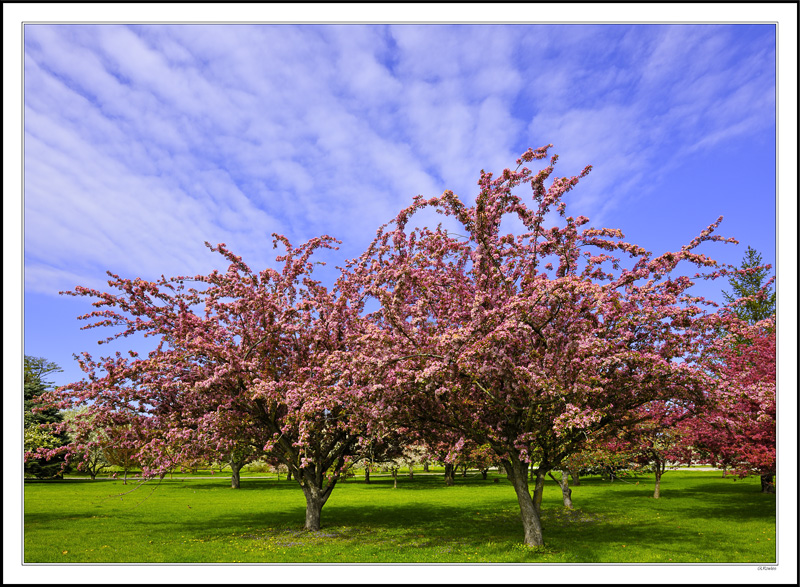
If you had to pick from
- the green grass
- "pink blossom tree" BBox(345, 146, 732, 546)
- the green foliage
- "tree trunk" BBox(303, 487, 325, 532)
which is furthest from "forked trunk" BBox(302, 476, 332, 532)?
the green foliage

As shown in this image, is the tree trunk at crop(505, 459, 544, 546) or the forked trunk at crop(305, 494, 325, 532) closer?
the tree trunk at crop(505, 459, 544, 546)

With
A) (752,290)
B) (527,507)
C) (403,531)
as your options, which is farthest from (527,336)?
(752,290)

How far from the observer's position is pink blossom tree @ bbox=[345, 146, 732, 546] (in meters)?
11.5

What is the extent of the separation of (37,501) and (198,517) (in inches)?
546

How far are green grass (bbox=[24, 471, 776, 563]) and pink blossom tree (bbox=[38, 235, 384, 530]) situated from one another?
2.59 metres

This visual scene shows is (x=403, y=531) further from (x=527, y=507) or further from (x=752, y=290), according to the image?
(x=752, y=290)

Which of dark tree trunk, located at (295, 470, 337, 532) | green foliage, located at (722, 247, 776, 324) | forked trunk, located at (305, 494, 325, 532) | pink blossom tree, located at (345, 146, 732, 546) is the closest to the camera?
pink blossom tree, located at (345, 146, 732, 546)

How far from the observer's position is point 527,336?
12492 mm

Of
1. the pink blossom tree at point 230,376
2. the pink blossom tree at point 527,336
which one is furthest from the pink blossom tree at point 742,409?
the pink blossom tree at point 230,376

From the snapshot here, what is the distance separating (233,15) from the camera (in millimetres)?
9180

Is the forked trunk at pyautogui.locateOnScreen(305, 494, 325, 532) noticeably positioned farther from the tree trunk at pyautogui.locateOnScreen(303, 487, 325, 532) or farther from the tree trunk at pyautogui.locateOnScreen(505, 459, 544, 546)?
the tree trunk at pyautogui.locateOnScreen(505, 459, 544, 546)

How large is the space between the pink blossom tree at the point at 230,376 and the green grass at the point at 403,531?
2587mm

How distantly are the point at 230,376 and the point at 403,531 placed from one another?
28.4 ft
